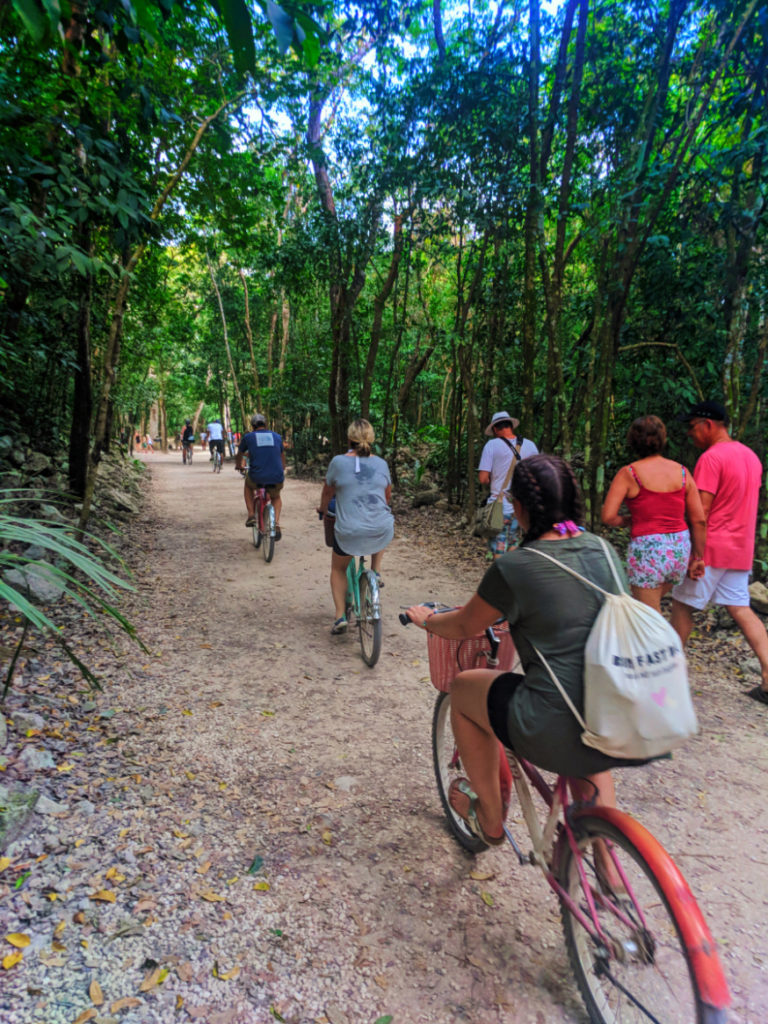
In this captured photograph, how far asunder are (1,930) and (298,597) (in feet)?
14.5

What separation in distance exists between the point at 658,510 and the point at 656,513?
0.02 meters

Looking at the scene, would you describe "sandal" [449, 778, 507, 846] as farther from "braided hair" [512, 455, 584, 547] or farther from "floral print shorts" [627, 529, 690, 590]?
"floral print shorts" [627, 529, 690, 590]

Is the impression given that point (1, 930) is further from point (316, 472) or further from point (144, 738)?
point (316, 472)

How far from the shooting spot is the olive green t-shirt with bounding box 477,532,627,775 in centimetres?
170

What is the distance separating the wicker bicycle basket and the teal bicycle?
2106 mm

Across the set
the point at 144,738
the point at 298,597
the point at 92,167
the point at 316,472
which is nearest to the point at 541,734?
the point at 144,738

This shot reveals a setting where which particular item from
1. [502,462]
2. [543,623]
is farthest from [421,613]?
[502,462]

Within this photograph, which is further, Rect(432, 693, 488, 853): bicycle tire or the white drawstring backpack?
Rect(432, 693, 488, 853): bicycle tire

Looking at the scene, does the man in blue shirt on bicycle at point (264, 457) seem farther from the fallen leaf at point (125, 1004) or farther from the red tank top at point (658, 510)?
the fallen leaf at point (125, 1004)

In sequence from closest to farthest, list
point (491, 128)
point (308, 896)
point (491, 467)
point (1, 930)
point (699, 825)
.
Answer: point (1, 930)
point (308, 896)
point (699, 825)
point (491, 467)
point (491, 128)

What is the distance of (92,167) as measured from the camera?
16.3ft

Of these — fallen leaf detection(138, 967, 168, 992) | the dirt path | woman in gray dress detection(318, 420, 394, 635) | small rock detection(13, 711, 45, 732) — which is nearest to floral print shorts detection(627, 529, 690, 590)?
the dirt path

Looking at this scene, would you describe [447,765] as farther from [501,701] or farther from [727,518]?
[727,518]

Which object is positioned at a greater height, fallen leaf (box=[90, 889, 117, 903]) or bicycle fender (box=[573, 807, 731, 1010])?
bicycle fender (box=[573, 807, 731, 1010])
